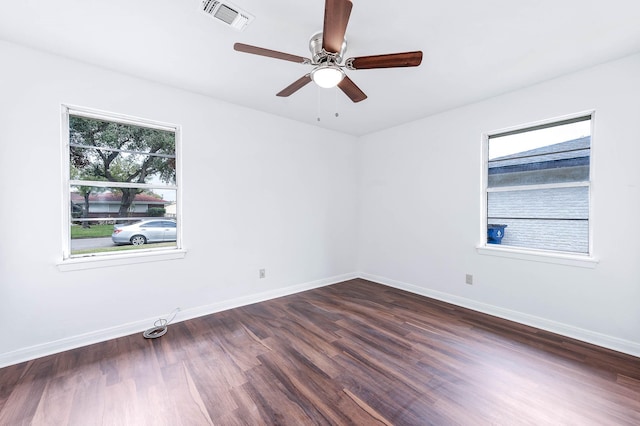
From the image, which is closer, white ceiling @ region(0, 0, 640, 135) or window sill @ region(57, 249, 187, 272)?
white ceiling @ region(0, 0, 640, 135)

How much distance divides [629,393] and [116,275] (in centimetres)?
421

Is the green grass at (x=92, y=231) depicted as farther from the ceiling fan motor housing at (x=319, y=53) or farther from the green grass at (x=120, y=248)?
the ceiling fan motor housing at (x=319, y=53)

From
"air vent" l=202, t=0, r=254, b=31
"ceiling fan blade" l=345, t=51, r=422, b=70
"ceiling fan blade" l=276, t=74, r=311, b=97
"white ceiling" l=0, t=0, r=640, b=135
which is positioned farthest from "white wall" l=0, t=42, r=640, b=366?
"ceiling fan blade" l=345, t=51, r=422, b=70

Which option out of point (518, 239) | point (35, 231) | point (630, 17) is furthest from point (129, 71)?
point (518, 239)

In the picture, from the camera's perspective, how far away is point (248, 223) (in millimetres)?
3424

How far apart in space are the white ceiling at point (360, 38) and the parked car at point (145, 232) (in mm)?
1506

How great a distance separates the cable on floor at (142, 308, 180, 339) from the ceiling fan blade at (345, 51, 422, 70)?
2.95m

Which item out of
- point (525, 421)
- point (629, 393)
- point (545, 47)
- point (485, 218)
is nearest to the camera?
point (525, 421)

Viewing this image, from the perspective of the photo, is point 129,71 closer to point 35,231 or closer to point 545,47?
point 35,231

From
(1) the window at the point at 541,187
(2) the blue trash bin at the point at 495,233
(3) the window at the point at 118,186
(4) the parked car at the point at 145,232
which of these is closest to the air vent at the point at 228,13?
(3) the window at the point at 118,186

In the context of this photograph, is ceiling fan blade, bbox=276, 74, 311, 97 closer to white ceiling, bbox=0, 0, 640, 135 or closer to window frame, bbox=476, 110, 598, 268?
white ceiling, bbox=0, 0, 640, 135

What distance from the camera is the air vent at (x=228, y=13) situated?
1681mm

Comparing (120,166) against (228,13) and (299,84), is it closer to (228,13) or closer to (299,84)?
(228,13)

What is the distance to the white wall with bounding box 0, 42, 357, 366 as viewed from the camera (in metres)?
2.15
